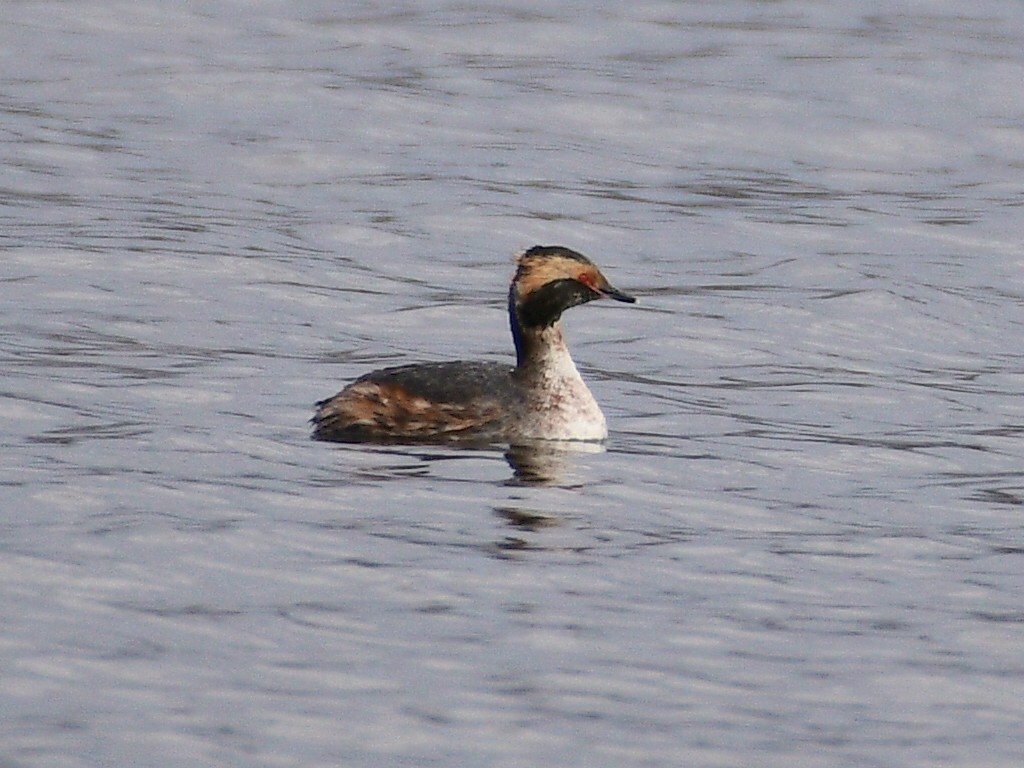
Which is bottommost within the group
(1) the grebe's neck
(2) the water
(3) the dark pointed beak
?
(2) the water

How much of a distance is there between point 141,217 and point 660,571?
34.7 ft

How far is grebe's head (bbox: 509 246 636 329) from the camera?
43.8 ft

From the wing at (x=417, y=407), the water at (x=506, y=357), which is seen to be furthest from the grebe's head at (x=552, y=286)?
the water at (x=506, y=357)

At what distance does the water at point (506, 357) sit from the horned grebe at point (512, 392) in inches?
9.3

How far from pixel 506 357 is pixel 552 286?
2842 millimetres

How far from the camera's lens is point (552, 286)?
13375 millimetres

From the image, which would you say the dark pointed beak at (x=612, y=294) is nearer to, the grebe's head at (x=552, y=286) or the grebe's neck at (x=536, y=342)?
the grebe's head at (x=552, y=286)

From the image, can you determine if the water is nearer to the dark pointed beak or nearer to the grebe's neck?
the grebe's neck

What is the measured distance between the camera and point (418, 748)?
26.7ft

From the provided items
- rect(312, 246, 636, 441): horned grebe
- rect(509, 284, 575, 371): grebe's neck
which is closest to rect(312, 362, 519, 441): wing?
rect(312, 246, 636, 441): horned grebe

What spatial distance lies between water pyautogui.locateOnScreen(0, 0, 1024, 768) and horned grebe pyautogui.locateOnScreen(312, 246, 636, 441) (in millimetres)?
235

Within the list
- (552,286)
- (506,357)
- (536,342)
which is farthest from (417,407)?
(506,357)

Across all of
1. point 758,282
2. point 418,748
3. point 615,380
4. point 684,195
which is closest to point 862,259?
point 758,282

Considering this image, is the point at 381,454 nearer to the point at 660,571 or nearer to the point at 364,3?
the point at 660,571
